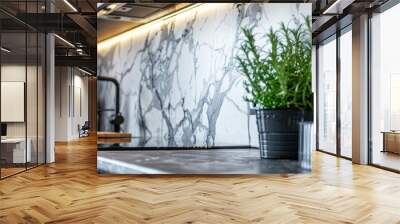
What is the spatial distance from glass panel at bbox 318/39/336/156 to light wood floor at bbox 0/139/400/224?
3.02 m

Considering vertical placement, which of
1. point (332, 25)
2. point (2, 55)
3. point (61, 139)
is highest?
point (332, 25)

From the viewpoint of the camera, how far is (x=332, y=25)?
773 cm

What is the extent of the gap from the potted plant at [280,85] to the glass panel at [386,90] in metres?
1.72

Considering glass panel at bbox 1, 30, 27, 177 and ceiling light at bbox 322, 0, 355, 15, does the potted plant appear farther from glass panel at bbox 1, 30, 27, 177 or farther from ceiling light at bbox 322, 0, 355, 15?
glass panel at bbox 1, 30, 27, 177

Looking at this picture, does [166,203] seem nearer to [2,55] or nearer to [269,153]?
[269,153]

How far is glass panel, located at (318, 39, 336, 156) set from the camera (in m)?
8.91

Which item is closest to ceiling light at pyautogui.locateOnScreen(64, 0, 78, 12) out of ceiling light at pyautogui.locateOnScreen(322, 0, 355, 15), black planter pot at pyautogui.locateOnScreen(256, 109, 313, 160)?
black planter pot at pyautogui.locateOnScreen(256, 109, 313, 160)

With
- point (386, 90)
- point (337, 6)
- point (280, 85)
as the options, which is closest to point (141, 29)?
point (280, 85)

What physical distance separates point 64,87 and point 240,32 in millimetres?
10426

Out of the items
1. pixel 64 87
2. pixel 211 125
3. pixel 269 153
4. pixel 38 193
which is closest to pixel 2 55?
pixel 38 193

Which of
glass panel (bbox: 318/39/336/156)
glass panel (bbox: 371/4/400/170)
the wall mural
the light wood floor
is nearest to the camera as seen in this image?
the light wood floor

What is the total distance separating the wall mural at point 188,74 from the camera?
555 centimetres

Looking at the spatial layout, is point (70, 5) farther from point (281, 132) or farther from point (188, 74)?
point (281, 132)

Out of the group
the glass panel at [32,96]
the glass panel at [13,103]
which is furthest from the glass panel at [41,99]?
the glass panel at [13,103]
